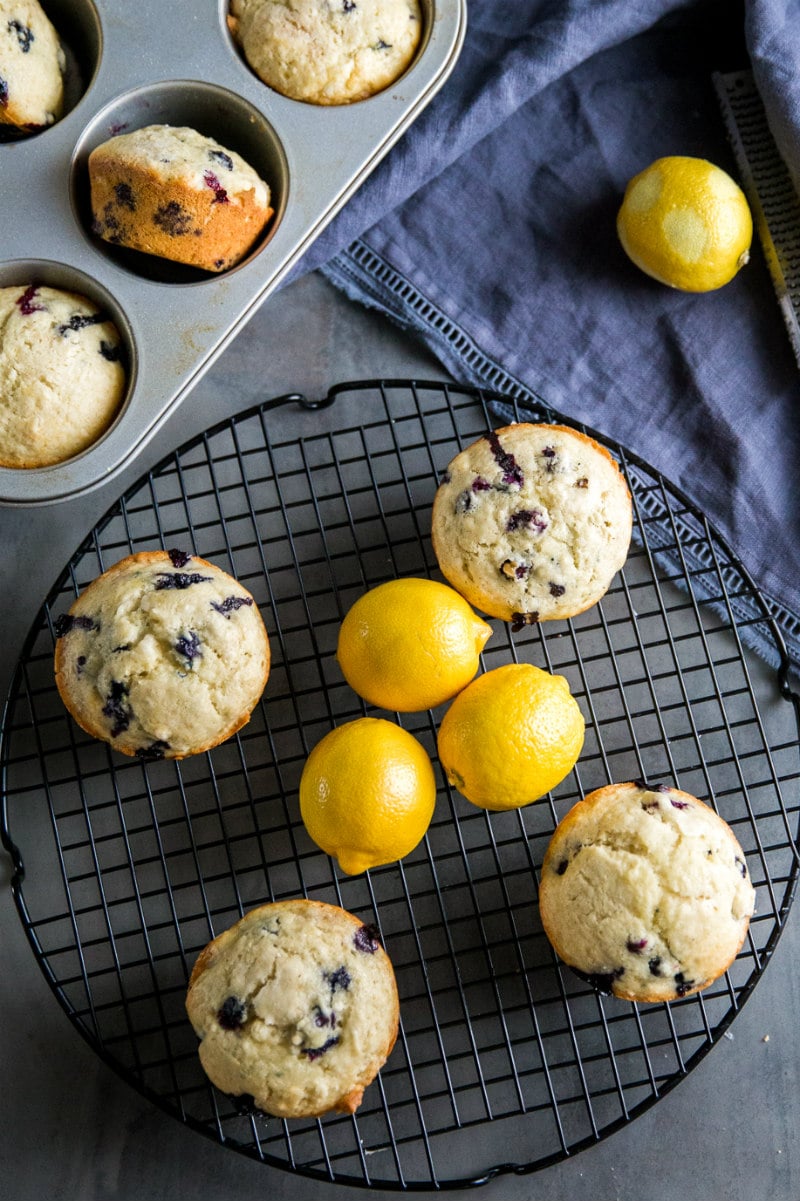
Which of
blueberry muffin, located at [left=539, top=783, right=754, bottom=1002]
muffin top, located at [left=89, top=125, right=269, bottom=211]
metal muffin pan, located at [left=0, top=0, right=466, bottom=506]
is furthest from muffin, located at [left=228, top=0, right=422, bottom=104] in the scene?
blueberry muffin, located at [left=539, top=783, right=754, bottom=1002]

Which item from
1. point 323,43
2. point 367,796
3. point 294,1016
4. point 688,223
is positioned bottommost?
point 294,1016

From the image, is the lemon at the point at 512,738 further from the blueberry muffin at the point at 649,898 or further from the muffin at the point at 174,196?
the muffin at the point at 174,196

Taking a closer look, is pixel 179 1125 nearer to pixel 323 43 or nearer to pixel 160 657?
pixel 160 657

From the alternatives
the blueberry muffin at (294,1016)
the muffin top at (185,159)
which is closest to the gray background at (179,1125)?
the blueberry muffin at (294,1016)

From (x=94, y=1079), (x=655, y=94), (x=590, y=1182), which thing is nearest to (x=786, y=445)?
(x=655, y=94)

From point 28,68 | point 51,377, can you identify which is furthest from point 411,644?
point 28,68

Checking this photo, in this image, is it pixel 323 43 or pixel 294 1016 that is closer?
pixel 294 1016

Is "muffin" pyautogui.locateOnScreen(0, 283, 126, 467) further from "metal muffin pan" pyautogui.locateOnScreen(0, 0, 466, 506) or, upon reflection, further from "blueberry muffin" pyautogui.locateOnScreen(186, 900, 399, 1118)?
"blueberry muffin" pyautogui.locateOnScreen(186, 900, 399, 1118)

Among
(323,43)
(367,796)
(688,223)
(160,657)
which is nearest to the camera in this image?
(367,796)
